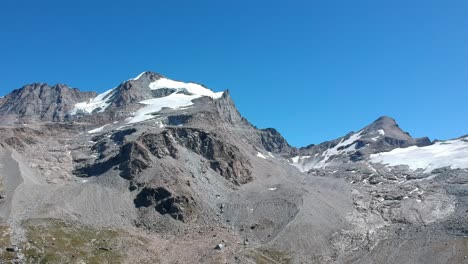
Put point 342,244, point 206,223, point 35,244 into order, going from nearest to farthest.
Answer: point 35,244, point 342,244, point 206,223

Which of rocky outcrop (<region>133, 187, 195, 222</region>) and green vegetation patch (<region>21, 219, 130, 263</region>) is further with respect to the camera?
rocky outcrop (<region>133, 187, 195, 222</region>)

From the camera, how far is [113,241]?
16225 cm

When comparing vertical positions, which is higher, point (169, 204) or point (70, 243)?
point (169, 204)

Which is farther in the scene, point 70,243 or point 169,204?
point 169,204

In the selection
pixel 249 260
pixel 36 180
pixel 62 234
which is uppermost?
pixel 36 180

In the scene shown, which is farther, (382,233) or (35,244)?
(382,233)

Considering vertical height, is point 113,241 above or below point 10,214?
below

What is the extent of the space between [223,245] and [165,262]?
22.5m

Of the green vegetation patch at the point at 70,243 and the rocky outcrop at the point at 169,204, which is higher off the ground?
the rocky outcrop at the point at 169,204

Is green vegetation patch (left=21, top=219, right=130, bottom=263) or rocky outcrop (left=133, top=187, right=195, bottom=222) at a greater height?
rocky outcrop (left=133, top=187, right=195, bottom=222)

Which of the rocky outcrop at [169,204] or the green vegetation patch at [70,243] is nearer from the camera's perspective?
the green vegetation patch at [70,243]

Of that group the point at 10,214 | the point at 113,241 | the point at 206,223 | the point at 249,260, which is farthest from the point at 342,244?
the point at 10,214

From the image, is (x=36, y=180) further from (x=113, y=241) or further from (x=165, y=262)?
(x=165, y=262)

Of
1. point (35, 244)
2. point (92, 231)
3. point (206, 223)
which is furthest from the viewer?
point (206, 223)
